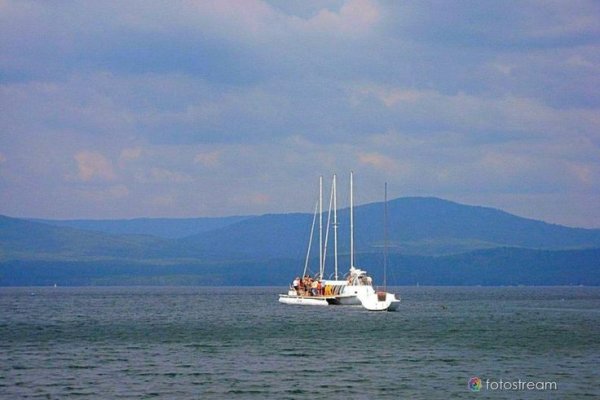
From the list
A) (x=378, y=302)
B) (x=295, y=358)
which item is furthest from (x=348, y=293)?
(x=295, y=358)

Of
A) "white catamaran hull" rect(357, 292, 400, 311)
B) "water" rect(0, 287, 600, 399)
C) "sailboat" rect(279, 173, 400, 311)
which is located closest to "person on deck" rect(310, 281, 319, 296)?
"sailboat" rect(279, 173, 400, 311)

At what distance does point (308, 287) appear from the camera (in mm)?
162250

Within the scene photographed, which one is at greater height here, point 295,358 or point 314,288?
point 314,288

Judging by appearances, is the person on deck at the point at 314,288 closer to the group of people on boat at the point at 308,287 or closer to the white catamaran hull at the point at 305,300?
the group of people on boat at the point at 308,287

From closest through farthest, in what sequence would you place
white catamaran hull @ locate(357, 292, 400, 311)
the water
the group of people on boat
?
the water, white catamaran hull @ locate(357, 292, 400, 311), the group of people on boat

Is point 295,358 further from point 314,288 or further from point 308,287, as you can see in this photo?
point 308,287

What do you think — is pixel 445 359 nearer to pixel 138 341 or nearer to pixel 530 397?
pixel 530 397

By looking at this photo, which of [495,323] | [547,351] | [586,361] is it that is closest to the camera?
[586,361]

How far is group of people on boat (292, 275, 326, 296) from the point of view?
15762cm

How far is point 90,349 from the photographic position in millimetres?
81812

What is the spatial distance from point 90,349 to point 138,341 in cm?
805

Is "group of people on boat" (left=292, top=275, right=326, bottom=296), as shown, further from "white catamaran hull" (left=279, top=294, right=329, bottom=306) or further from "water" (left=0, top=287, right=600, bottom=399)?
"water" (left=0, top=287, right=600, bottom=399)

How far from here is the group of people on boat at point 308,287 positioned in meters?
158

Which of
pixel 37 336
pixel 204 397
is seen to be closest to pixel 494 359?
pixel 204 397
